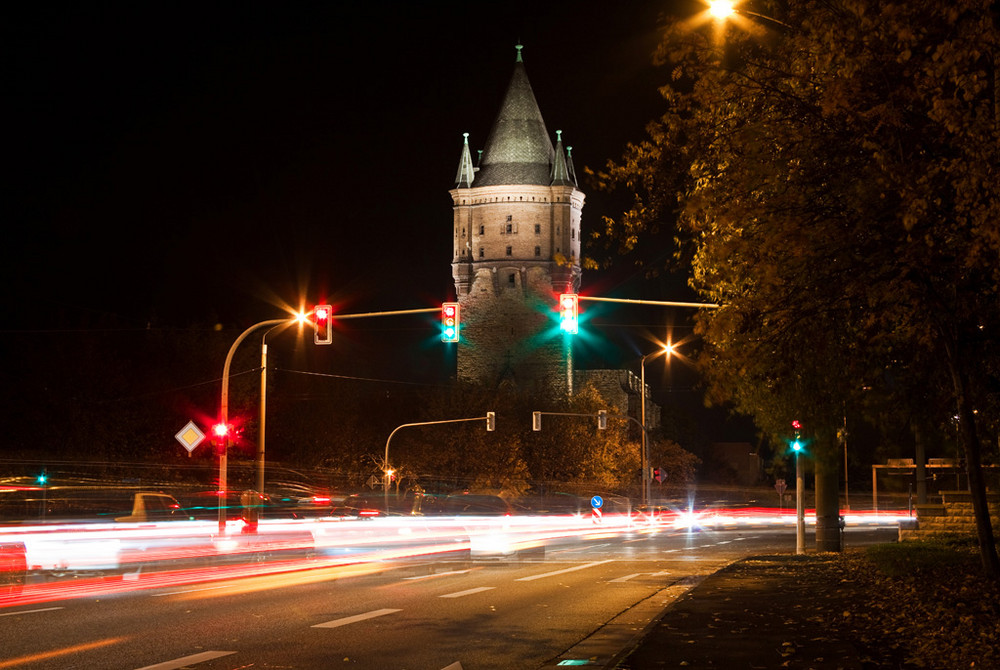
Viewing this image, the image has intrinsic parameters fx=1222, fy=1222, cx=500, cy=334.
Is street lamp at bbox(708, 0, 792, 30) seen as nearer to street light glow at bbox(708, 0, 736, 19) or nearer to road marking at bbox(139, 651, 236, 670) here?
street light glow at bbox(708, 0, 736, 19)

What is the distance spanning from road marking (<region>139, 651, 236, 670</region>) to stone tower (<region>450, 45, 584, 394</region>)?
331ft

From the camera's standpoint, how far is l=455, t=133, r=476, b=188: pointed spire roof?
116562 mm

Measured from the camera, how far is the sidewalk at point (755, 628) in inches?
420

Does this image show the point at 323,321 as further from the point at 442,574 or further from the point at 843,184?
the point at 843,184

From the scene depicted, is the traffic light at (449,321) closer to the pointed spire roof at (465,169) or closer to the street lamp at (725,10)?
the street lamp at (725,10)

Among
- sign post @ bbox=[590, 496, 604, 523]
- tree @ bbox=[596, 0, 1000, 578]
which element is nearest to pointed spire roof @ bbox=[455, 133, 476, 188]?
sign post @ bbox=[590, 496, 604, 523]

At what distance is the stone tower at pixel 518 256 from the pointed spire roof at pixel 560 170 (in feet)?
0.31

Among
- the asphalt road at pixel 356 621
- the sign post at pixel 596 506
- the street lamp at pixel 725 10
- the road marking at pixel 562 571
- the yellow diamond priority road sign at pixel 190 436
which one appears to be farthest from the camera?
the sign post at pixel 596 506

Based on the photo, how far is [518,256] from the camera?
114 meters

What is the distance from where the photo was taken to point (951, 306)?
45.5 feet

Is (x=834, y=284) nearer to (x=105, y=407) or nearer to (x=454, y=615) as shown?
(x=454, y=615)

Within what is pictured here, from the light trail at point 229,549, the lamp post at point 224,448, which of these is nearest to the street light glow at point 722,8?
the light trail at point 229,549

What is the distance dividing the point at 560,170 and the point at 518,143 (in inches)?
184

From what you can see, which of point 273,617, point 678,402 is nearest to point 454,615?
point 273,617
